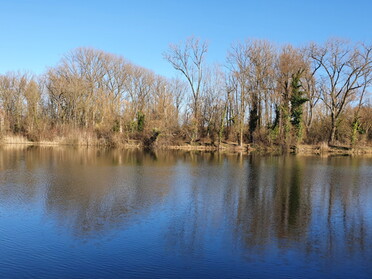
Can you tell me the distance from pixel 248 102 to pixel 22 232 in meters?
32.8

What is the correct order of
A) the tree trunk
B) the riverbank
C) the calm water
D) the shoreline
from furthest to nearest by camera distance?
the tree trunk < the riverbank < the shoreline < the calm water

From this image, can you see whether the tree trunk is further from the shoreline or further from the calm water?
the calm water

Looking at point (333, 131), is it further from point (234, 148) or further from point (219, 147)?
point (219, 147)

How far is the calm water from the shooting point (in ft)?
21.0

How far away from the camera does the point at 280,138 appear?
1432 inches

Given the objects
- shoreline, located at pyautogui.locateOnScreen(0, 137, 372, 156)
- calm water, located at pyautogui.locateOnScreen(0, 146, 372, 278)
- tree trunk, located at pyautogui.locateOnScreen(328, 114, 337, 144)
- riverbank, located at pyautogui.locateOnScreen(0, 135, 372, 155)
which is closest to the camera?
calm water, located at pyautogui.locateOnScreen(0, 146, 372, 278)

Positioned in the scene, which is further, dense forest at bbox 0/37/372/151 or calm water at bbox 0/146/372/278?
dense forest at bbox 0/37/372/151

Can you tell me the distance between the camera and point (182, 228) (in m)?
8.64

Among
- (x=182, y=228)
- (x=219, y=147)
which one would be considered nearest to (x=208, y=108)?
(x=219, y=147)

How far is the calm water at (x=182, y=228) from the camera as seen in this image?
6.39m

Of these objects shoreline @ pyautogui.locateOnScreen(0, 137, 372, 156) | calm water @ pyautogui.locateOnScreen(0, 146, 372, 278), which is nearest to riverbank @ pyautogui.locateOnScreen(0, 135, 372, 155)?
shoreline @ pyautogui.locateOnScreen(0, 137, 372, 156)

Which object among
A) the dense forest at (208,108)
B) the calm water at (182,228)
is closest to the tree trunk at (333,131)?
the dense forest at (208,108)

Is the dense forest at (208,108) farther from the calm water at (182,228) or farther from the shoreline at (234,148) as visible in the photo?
the calm water at (182,228)

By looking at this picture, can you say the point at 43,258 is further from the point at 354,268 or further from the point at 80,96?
the point at 80,96
